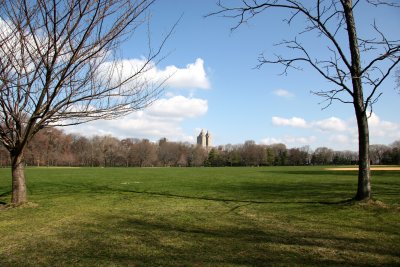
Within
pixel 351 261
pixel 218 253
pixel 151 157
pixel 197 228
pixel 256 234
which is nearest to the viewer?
pixel 351 261

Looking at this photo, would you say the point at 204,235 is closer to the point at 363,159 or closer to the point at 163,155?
the point at 363,159

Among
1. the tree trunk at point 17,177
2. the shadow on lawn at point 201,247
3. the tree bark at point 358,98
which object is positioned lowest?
the shadow on lawn at point 201,247

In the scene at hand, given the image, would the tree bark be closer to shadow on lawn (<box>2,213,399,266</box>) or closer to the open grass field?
the open grass field

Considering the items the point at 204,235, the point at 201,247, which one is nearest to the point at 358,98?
the point at 204,235

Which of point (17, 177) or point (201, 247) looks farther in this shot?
point (17, 177)

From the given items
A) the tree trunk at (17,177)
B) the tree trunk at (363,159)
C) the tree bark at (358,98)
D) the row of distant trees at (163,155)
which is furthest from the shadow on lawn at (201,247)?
the row of distant trees at (163,155)

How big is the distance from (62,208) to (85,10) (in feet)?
21.9

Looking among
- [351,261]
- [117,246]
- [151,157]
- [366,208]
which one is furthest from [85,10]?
[151,157]

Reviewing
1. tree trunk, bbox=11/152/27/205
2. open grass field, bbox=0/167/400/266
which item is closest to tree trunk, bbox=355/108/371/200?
open grass field, bbox=0/167/400/266

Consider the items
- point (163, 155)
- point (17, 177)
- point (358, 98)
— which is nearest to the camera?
point (358, 98)

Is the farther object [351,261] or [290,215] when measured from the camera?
[290,215]

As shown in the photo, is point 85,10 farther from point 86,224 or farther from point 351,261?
point 351,261

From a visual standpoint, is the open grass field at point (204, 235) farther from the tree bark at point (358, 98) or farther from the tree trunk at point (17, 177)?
the tree bark at point (358, 98)

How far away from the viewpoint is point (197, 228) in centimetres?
800
